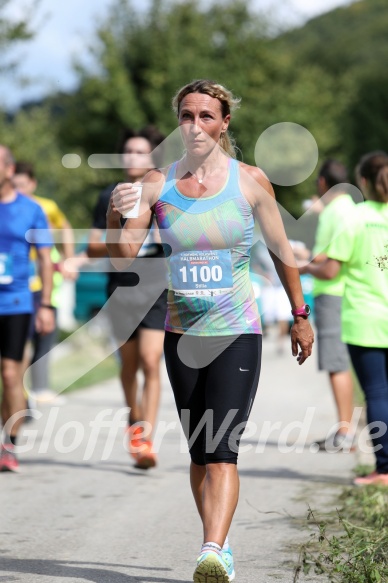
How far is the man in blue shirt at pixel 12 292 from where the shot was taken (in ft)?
25.6

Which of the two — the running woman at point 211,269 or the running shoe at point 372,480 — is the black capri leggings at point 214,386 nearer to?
the running woman at point 211,269

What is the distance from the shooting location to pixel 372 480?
686 centimetres

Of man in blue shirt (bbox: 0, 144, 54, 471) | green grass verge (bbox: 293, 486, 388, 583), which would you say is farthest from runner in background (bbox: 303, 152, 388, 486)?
man in blue shirt (bbox: 0, 144, 54, 471)

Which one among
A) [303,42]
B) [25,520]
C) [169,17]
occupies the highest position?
[303,42]

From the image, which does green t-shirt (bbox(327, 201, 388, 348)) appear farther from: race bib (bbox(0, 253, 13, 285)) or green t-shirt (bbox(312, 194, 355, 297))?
race bib (bbox(0, 253, 13, 285))

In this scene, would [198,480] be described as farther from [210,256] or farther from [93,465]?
[93,465]

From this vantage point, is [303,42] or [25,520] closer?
[25,520]

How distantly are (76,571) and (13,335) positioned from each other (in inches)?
119

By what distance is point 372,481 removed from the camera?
22.4 ft

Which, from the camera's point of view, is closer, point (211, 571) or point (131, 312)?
point (211, 571)

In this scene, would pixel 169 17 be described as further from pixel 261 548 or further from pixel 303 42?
pixel 303 42

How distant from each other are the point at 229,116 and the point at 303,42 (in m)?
93.2

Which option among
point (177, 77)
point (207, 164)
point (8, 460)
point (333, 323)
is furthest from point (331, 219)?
point (177, 77)

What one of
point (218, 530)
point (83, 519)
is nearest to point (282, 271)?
point (218, 530)
